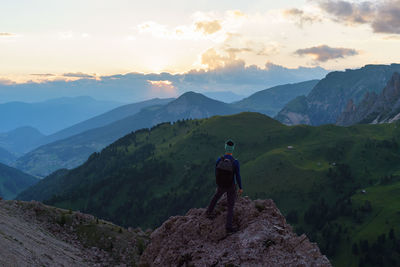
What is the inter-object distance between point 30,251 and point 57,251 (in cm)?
504

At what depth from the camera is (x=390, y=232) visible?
152 metres

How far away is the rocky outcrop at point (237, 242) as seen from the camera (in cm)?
1772

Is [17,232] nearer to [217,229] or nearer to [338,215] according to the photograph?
[217,229]

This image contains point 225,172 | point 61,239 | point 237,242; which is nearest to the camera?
point 237,242

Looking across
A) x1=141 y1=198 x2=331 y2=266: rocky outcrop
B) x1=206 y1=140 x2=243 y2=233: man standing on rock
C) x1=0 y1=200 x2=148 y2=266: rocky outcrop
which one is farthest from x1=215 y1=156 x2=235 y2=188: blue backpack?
x1=0 y1=200 x2=148 y2=266: rocky outcrop

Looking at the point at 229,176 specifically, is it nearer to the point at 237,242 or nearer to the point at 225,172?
the point at 225,172

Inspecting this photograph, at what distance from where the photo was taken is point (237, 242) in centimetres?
1909

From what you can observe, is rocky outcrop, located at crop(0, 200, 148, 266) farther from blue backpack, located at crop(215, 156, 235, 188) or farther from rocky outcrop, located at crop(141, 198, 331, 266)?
blue backpack, located at crop(215, 156, 235, 188)

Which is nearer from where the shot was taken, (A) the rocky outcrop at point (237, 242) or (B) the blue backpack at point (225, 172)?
(A) the rocky outcrop at point (237, 242)

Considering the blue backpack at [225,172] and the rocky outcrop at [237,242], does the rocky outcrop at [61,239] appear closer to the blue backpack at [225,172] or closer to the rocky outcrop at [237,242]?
the rocky outcrop at [237,242]

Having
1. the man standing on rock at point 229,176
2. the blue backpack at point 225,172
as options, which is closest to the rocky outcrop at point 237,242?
the man standing on rock at point 229,176

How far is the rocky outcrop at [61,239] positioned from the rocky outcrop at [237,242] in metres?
10.3

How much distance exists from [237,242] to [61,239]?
28.2m

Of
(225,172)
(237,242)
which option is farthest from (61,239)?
(225,172)
